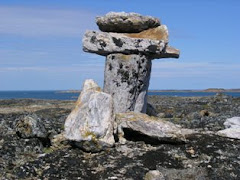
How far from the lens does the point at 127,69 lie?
51.4 ft

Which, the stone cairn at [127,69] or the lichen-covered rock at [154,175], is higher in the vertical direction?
the stone cairn at [127,69]

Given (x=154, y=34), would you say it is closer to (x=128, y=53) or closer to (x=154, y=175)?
(x=128, y=53)

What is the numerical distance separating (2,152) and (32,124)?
1.81 meters

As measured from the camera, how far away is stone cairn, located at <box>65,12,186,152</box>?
13.6 metres

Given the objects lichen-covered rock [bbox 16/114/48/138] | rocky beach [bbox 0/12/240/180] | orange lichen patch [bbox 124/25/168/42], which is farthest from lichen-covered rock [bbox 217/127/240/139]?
lichen-covered rock [bbox 16/114/48/138]

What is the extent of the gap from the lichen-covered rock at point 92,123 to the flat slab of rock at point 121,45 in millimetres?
2581

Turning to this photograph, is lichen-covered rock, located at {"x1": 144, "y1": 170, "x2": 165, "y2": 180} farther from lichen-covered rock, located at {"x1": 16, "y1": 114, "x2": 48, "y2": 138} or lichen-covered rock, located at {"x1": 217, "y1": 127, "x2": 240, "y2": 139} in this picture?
lichen-covered rock, located at {"x1": 217, "y1": 127, "x2": 240, "y2": 139}

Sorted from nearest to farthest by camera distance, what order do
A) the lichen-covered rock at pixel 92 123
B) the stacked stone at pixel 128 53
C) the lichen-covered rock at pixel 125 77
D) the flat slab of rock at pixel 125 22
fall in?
the lichen-covered rock at pixel 92 123, the stacked stone at pixel 128 53, the lichen-covered rock at pixel 125 77, the flat slab of rock at pixel 125 22

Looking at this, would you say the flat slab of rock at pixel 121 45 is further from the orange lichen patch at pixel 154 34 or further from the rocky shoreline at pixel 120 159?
the rocky shoreline at pixel 120 159

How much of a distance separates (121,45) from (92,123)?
13.8 feet

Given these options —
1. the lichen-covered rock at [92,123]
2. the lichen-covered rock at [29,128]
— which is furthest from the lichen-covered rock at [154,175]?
the lichen-covered rock at [29,128]

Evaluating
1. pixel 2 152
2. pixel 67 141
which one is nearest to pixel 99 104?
pixel 67 141

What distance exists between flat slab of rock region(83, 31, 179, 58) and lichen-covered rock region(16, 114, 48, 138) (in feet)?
13.4

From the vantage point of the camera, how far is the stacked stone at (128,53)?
613 inches
